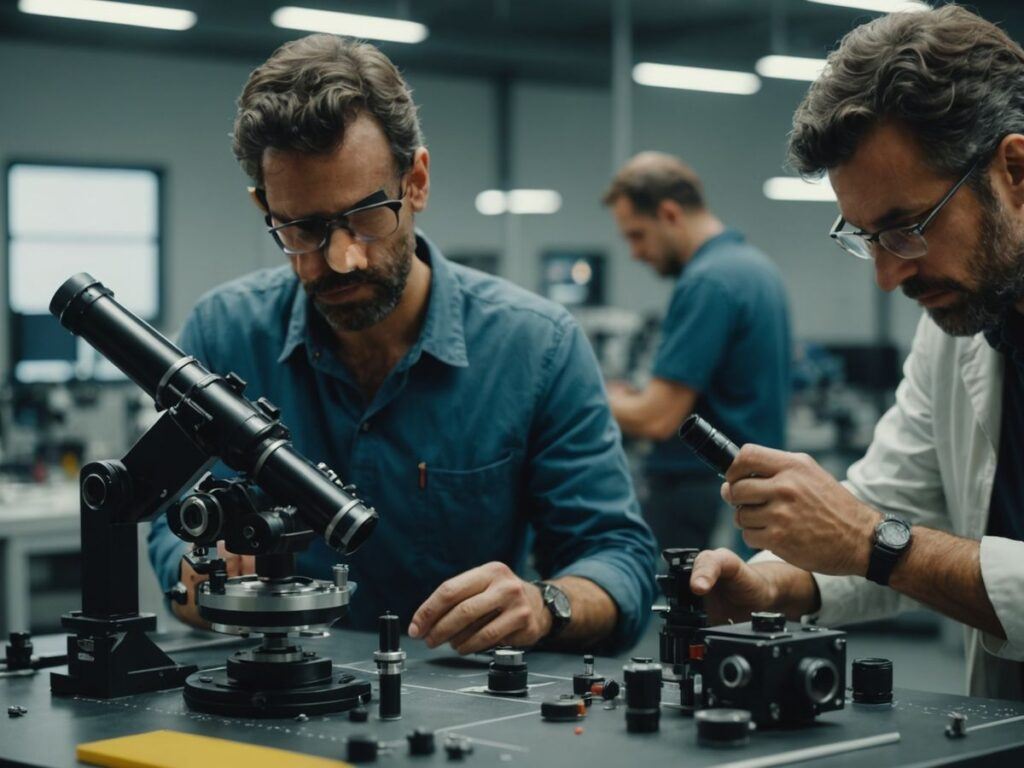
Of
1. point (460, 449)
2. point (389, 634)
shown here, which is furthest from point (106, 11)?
point (389, 634)

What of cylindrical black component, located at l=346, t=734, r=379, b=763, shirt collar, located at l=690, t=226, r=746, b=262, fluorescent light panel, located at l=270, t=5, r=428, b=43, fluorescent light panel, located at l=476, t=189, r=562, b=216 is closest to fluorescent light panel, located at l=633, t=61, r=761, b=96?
fluorescent light panel, located at l=270, t=5, r=428, b=43

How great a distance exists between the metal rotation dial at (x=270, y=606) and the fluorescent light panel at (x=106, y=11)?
19.9 ft

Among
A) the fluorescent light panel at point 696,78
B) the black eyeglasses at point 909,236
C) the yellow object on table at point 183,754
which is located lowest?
the yellow object on table at point 183,754

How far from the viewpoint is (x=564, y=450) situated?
1976 mm

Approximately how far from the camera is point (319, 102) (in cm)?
177

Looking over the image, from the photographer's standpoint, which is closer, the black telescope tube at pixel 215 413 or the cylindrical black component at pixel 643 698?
the cylindrical black component at pixel 643 698

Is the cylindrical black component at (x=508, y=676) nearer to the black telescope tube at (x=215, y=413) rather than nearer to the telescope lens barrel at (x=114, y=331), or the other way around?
the black telescope tube at (x=215, y=413)

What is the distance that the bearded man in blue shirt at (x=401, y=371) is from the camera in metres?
1.80

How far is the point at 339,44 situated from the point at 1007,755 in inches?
52.3

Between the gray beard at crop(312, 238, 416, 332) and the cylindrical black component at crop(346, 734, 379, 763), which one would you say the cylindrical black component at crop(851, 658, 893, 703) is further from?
the gray beard at crop(312, 238, 416, 332)

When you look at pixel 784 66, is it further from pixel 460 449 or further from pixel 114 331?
pixel 114 331

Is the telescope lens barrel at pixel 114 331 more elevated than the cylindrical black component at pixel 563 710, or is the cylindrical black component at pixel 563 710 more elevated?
the telescope lens barrel at pixel 114 331

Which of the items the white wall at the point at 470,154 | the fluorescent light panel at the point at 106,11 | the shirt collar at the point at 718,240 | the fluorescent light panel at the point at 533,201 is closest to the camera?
the shirt collar at the point at 718,240

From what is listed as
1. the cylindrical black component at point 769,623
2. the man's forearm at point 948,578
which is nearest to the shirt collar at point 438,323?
the man's forearm at point 948,578
